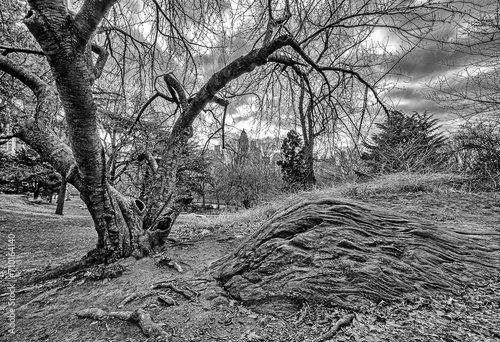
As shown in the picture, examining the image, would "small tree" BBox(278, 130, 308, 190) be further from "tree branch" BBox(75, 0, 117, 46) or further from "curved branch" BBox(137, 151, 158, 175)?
"tree branch" BBox(75, 0, 117, 46)

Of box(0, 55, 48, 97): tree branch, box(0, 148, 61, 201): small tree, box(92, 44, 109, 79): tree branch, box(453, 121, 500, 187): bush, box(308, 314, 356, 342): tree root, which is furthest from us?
box(0, 148, 61, 201): small tree

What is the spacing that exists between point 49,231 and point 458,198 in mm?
9895

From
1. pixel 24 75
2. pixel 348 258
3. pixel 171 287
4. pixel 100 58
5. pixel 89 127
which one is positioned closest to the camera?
pixel 348 258

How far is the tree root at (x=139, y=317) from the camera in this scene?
1.46 metres

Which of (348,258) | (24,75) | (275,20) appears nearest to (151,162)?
(24,75)

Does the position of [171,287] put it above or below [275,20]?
below

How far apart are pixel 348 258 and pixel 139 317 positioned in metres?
1.66

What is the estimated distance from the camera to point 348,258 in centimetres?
188

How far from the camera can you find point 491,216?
325 cm

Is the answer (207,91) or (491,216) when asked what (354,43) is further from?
(491,216)

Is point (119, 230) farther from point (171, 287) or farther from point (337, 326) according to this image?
point (337, 326)

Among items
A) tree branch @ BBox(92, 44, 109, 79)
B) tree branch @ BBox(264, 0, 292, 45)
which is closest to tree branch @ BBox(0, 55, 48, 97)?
tree branch @ BBox(92, 44, 109, 79)

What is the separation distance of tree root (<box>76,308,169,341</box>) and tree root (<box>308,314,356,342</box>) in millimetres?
956

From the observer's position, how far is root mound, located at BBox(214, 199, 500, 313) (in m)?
1.70
